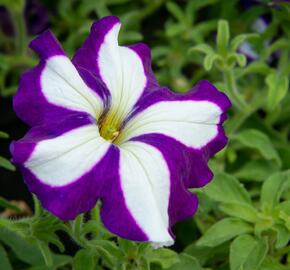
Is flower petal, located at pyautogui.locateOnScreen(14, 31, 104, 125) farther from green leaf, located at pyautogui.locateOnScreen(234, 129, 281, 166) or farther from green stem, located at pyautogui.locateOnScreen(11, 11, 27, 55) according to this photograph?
green stem, located at pyautogui.locateOnScreen(11, 11, 27, 55)

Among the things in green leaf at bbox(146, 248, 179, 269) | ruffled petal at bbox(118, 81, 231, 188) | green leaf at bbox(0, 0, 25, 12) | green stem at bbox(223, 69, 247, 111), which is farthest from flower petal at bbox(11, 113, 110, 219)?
green leaf at bbox(0, 0, 25, 12)

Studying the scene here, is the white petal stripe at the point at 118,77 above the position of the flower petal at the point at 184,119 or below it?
above

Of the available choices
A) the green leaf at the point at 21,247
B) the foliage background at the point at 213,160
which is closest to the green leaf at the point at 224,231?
the foliage background at the point at 213,160

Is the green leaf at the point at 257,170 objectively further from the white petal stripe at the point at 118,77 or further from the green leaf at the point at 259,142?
the white petal stripe at the point at 118,77

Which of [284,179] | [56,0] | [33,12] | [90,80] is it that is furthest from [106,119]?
[56,0]

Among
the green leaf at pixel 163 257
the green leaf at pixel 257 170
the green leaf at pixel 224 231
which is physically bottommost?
the green leaf at pixel 257 170

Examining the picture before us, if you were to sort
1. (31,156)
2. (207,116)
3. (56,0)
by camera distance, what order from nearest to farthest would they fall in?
1. (31,156)
2. (207,116)
3. (56,0)

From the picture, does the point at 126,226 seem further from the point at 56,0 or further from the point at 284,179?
the point at 56,0
